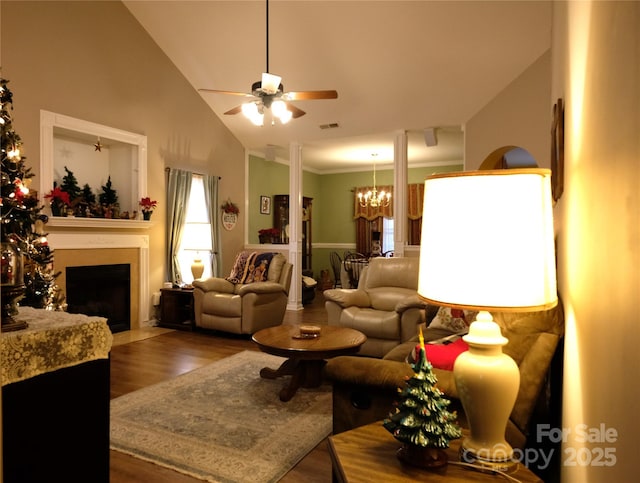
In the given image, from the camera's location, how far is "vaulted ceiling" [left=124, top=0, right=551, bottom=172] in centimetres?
428

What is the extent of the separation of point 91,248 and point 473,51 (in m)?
4.86

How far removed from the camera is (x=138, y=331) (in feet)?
17.0

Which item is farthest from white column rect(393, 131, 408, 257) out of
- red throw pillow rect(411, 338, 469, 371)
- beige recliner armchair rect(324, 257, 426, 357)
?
red throw pillow rect(411, 338, 469, 371)

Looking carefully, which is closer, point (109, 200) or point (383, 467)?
point (383, 467)

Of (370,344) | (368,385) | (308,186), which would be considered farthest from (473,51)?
(308,186)

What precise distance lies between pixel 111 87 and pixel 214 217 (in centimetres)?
230

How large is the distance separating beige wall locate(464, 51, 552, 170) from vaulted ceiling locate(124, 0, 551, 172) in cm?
12

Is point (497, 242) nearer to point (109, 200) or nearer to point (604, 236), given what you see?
point (604, 236)

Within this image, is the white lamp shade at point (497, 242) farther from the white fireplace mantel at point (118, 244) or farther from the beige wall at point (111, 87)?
the white fireplace mantel at point (118, 244)

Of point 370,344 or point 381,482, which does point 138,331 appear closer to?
point 370,344

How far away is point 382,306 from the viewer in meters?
3.90

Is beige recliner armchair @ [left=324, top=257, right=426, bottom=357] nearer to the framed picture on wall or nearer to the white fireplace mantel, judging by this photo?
the white fireplace mantel

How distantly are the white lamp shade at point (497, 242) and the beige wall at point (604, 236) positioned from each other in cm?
9

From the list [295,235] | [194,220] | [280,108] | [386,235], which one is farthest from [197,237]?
[386,235]
